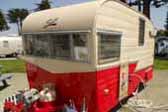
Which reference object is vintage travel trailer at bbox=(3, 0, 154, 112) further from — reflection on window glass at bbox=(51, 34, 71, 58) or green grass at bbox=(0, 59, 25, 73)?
green grass at bbox=(0, 59, 25, 73)

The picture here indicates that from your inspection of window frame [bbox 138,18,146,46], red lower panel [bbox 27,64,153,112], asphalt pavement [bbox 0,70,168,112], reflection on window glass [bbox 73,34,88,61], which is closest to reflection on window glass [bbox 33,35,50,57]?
red lower panel [bbox 27,64,153,112]

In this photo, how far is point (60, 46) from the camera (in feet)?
21.5

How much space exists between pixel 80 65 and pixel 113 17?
1287mm

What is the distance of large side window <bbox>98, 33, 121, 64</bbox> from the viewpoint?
603 centimetres

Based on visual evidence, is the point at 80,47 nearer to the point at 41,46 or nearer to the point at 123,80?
the point at 41,46

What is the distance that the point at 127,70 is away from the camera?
764 cm

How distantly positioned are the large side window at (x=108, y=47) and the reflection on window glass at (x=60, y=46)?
300 millimetres

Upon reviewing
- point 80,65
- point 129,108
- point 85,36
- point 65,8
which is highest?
point 65,8

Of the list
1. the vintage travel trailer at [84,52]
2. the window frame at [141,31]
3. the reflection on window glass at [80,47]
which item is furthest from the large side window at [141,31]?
the reflection on window glass at [80,47]

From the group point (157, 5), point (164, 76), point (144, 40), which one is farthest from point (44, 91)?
point (157, 5)

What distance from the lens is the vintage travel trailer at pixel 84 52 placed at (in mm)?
5988

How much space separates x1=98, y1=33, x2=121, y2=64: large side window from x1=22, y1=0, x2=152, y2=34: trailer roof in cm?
42

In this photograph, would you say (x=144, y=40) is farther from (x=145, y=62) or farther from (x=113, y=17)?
(x=113, y=17)

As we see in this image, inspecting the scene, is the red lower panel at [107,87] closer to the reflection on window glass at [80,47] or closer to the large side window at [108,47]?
the large side window at [108,47]
